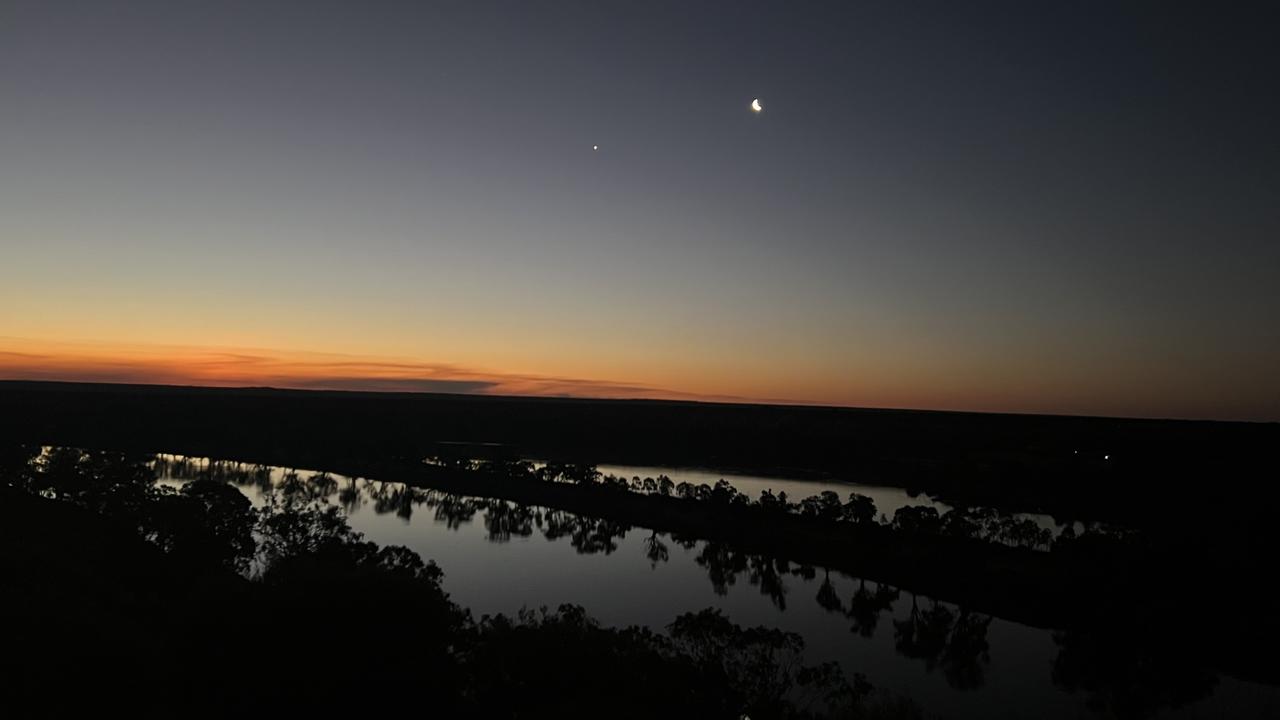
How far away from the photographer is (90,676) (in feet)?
76.8

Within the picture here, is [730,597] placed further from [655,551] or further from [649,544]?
[649,544]

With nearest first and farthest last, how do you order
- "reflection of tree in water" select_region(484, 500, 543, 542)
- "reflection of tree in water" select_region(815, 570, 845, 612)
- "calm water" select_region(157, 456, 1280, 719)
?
"calm water" select_region(157, 456, 1280, 719), "reflection of tree in water" select_region(815, 570, 845, 612), "reflection of tree in water" select_region(484, 500, 543, 542)

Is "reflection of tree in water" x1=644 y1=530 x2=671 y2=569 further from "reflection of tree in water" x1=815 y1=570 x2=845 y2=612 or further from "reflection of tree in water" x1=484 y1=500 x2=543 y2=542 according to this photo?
"reflection of tree in water" x1=815 y1=570 x2=845 y2=612

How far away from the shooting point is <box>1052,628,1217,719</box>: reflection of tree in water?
41906 millimetres

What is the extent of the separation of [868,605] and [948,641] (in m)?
9.25

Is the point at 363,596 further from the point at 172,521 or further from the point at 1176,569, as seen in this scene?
the point at 1176,569

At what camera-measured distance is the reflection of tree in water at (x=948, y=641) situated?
4584 cm

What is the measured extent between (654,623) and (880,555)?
28500mm

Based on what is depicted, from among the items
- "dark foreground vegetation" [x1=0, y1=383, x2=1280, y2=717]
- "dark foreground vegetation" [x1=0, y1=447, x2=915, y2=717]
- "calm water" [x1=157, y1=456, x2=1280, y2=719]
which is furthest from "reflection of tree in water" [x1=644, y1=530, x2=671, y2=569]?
"dark foreground vegetation" [x1=0, y1=447, x2=915, y2=717]

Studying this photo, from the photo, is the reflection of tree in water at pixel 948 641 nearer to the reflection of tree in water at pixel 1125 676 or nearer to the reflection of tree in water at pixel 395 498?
Result: the reflection of tree in water at pixel 1125 676

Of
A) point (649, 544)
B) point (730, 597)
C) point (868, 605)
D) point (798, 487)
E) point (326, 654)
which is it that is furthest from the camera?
point (798, 487)

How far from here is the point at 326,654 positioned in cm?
2997

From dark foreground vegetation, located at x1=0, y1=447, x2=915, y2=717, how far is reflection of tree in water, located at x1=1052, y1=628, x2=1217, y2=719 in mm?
14448

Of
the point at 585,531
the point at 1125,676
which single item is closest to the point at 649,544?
the point at 585,531
